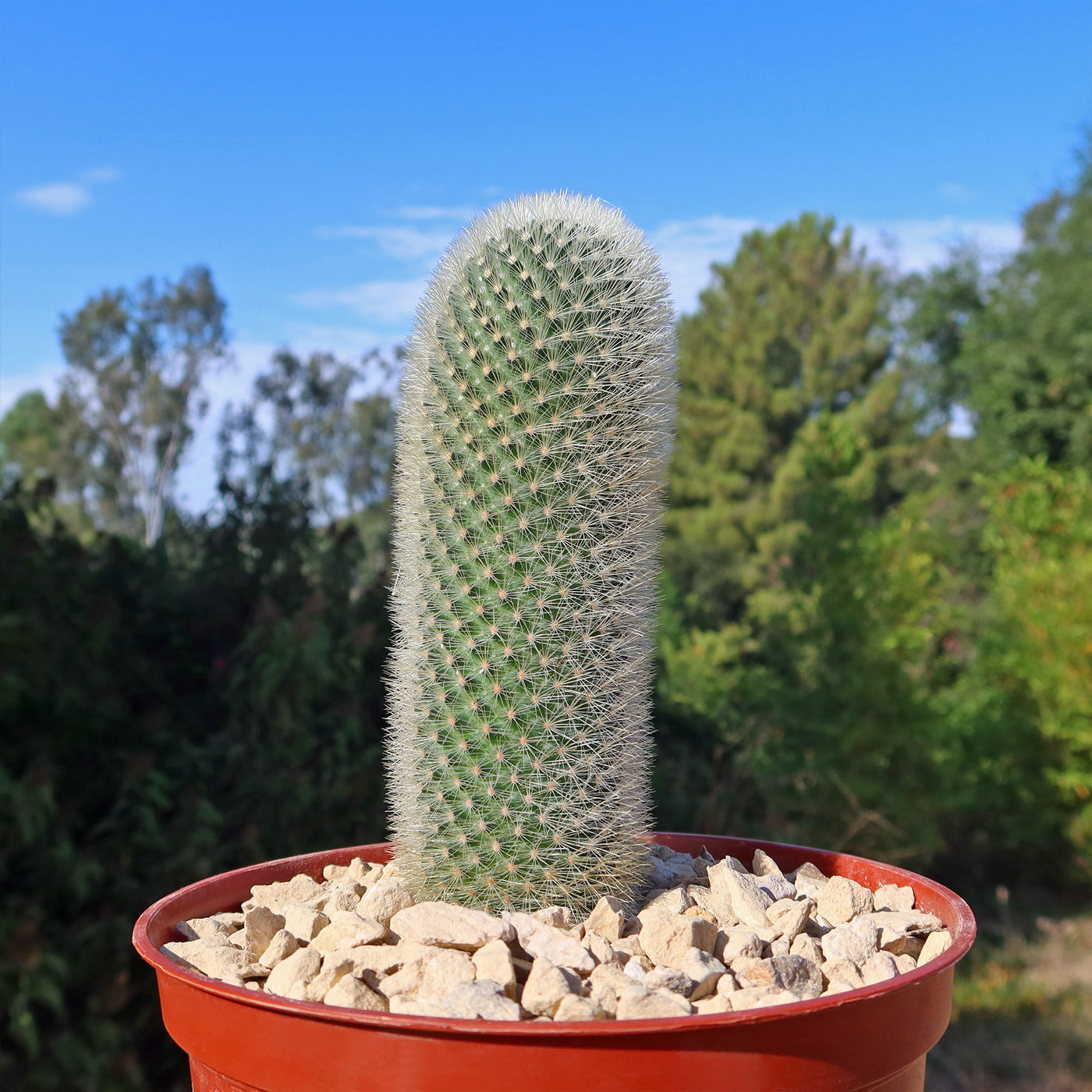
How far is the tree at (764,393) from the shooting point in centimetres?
1556

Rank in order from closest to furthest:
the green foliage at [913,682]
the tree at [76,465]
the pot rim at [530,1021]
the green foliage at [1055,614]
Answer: the pot rim at [530,1021] → the green foliage at [913,682] → the green foliage at [1055,614] → the tree at [76,465]

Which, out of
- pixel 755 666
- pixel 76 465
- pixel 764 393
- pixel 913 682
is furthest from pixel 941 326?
pixel 76 465

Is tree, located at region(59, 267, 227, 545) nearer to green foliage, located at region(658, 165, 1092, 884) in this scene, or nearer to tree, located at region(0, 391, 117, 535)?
tree, located at region(0, 391, 117, 535)

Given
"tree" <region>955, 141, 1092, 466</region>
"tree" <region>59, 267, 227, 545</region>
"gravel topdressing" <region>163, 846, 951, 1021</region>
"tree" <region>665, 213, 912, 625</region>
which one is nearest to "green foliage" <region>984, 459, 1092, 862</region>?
"tree" <region>955, 141, 1092, 466</region>

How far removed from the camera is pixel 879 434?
16734 millimetres

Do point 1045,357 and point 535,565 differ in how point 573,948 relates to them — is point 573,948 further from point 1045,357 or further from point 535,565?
point 1045,357

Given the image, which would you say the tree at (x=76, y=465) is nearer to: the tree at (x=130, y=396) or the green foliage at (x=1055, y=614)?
the tree at (x=130, y=396)

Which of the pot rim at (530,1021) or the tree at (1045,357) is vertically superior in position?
the tree at (1045,357)

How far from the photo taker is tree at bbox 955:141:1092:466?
12078 millimetres

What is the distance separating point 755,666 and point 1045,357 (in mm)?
5881

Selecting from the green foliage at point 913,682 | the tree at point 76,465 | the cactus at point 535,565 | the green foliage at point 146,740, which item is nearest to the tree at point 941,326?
the green foliage at point 913,682

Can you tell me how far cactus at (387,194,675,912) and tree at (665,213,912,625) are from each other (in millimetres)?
13331

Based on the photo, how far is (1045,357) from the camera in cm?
1223

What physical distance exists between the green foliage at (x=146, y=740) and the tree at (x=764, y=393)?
35.9 feet
